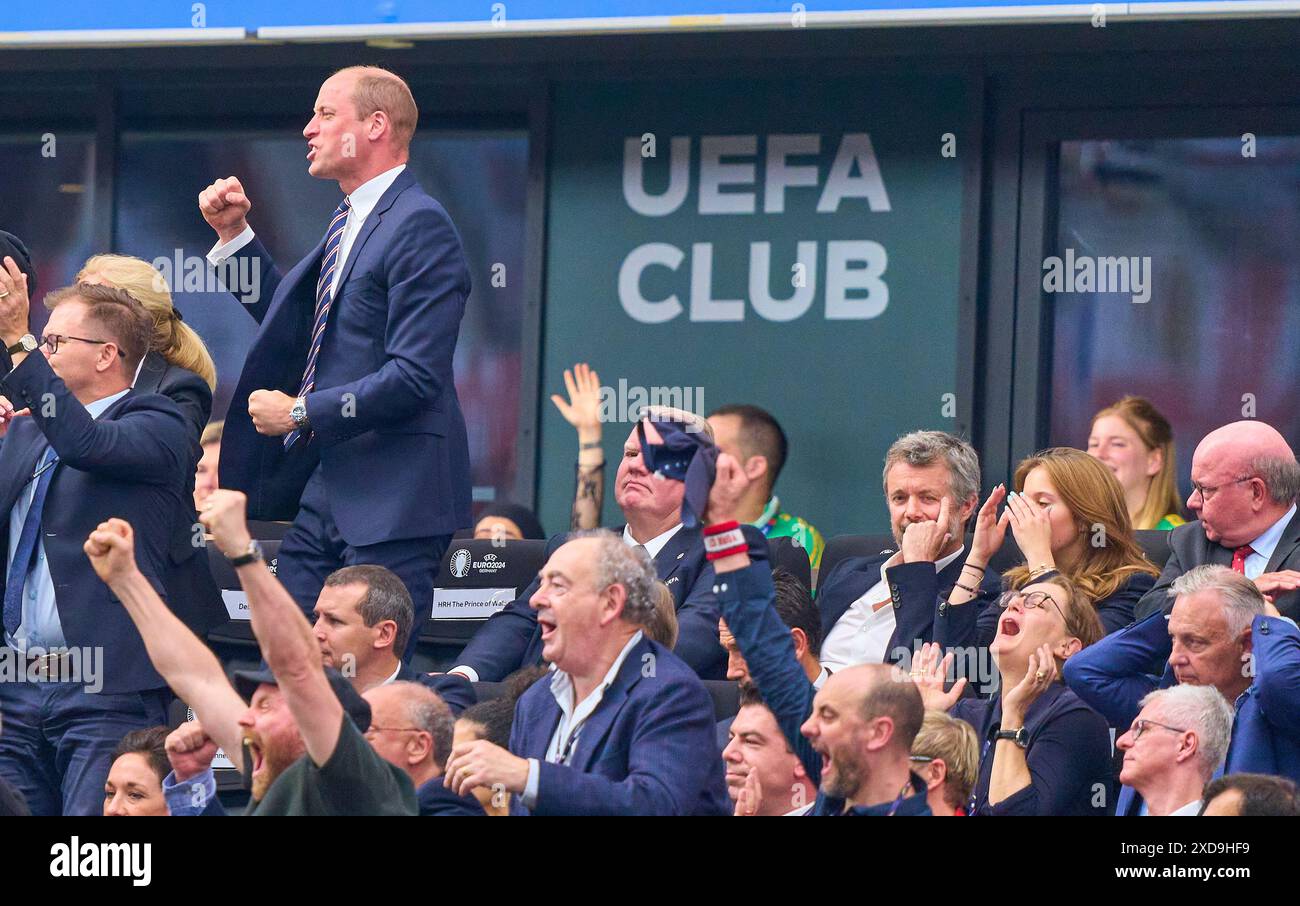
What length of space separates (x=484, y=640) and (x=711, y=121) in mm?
2951

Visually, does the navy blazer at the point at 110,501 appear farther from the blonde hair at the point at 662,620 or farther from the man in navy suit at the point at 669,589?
the blonde hair at the point at 662,620

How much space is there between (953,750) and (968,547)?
3.88 ft

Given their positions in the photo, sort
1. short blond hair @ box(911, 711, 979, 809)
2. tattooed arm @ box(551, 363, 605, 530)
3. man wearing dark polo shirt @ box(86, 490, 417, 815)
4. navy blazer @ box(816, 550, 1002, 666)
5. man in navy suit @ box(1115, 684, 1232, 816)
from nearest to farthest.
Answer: man wearing dark polo shirt @ box(86, 490, 417, 815) → man in navy suit @ box(1115, 684, 1232, 816) → short blond hair @ box(911, 711, 979, 809) → navy blazer @ box(816, 550, 1002, 666) → tattooed arm @ box(551, 363, 605, 530)

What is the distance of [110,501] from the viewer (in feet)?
19.6

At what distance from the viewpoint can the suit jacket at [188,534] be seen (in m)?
6.11

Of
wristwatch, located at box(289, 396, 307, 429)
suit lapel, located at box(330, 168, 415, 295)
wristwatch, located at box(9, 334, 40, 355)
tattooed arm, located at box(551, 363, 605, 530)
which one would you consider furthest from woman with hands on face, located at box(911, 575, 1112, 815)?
wristwatch, located at box(9, 334, 40, 355)

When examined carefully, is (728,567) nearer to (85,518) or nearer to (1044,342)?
(85,518)

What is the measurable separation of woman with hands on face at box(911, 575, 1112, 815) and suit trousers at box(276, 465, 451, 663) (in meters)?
1.31

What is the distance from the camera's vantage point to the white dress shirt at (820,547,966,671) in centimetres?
639

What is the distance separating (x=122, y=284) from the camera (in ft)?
20.6

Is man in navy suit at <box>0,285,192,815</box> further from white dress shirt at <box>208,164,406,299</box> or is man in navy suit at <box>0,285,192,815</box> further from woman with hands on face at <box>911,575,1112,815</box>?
woman with hands on face at <box>911,575,1112,815</box>

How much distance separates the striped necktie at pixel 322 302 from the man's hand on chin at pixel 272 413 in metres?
0.12

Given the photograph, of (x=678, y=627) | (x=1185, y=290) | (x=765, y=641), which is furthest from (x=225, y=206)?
(x=1185, y=290)
